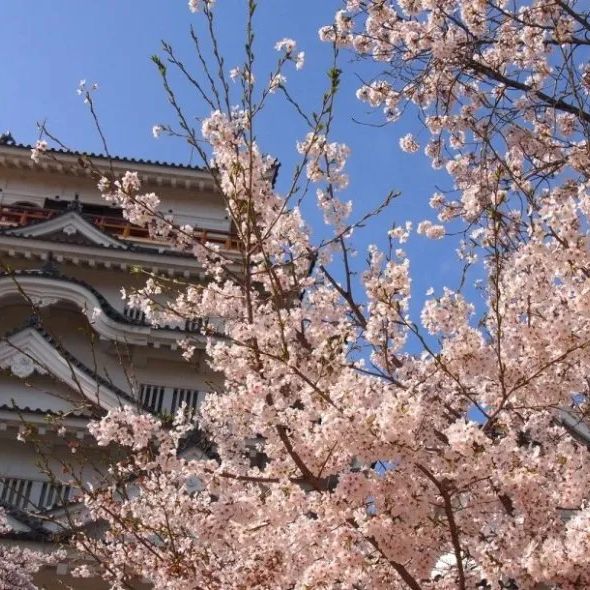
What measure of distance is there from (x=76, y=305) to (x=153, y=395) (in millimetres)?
2667

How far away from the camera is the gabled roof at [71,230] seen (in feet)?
55.7

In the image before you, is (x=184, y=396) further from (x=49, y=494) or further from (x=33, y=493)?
(x=33, y=493)

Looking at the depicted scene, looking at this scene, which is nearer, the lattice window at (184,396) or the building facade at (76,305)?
the building facade at (76,305)

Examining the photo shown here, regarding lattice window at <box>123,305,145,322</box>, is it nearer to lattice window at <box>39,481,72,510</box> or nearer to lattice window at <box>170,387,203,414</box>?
lattice window at <box>170,387,203,414</box>

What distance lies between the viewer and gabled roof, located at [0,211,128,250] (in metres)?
17.0

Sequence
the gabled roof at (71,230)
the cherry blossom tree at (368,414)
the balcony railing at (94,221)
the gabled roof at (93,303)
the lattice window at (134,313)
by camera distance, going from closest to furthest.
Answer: the cherry blossom tree at (368,414) → the gabled roof at (93,303) → the lattice window at (134,313) → the gabled roof at (71,230) → the balcony railing at (94,221)

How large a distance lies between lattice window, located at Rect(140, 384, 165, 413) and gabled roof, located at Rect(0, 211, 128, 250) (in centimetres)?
343

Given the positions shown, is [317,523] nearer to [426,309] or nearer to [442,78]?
[426,309]

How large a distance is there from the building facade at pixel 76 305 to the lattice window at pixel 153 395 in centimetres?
2

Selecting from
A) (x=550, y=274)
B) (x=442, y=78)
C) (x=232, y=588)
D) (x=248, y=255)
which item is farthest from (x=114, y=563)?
(x=442, y=78)

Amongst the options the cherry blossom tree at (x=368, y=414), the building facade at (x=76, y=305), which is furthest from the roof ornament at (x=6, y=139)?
the cherry blossom tree at (x=368, y=414)

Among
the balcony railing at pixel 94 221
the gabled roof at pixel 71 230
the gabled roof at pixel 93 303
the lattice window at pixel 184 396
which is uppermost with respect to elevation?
the balcony railing at pixel 94 221

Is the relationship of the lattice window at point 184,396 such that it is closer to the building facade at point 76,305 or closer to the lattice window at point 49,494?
the building facade at point 76,305

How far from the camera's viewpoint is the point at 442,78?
345 inches
